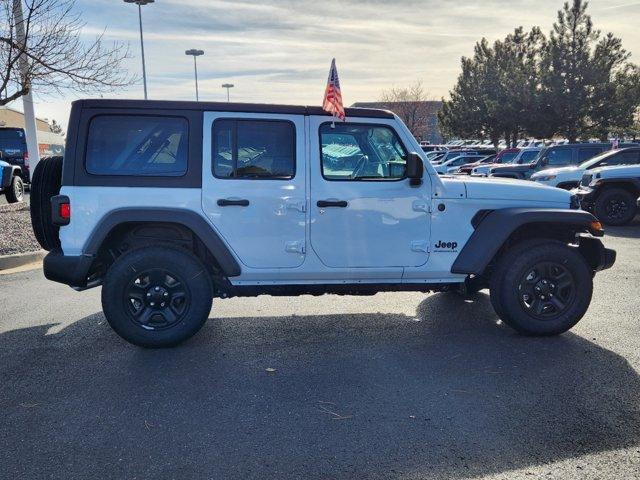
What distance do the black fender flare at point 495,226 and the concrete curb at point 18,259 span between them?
20.5 feet

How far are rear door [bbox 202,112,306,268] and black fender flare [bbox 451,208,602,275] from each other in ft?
4.58

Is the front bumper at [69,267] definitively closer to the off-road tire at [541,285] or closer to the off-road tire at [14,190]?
the off-road tire at [541,285]

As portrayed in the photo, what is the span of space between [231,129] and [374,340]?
215cm

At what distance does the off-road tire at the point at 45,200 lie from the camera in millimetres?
4391

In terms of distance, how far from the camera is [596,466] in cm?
274

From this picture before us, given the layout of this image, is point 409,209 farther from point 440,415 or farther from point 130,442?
point 130,442

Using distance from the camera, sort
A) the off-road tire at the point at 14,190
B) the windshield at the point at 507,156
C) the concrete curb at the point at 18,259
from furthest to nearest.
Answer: the windshield at the point at 507,156, the off-road tire at the point at 14,190, the concrete curb at the point at 18,259

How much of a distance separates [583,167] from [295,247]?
35.6 ft

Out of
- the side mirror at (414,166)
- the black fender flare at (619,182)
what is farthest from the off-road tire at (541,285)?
the black fender flare at (619,182)

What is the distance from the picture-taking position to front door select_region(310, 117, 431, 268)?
4.37m

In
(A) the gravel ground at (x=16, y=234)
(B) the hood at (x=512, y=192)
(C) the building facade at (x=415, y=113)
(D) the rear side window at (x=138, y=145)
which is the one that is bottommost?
(A) the gravel ground at (x=16, y=234)

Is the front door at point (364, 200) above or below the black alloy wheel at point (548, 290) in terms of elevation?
above

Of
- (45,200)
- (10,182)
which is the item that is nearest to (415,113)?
(10,182)

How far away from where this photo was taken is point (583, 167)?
505 inches
